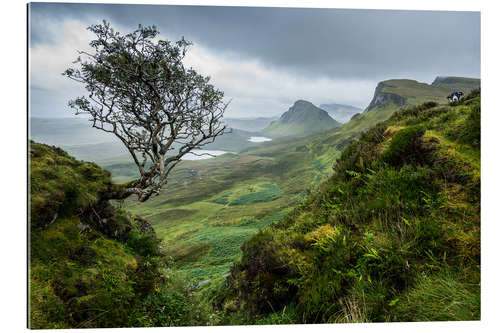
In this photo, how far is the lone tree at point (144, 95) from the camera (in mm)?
5250

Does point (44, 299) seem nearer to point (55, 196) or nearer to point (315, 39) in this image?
point (55, 196)

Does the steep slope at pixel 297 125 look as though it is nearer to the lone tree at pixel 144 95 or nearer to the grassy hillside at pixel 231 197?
the grassy hillside at pixel 231 197

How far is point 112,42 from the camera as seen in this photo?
5.13 meters

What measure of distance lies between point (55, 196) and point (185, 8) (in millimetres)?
4903

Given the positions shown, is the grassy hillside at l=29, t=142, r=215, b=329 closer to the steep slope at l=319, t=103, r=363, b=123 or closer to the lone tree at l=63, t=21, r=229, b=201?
the lone tree at l=63, t=21, r=229, b=201

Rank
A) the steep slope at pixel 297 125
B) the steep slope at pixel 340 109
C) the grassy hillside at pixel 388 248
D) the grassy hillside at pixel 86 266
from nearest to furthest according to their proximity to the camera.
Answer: the grassy hillside at pixel 388 248 < the grassy hillside at pixel 86 266 < the steep slope at pixel 340 109 < the steep slope at pixel 297 125

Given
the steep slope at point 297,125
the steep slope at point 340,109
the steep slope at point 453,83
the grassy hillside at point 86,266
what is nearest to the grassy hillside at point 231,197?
the steep slope at point 340,109

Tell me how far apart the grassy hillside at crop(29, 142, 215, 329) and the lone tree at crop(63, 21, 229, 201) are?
46.0 inches

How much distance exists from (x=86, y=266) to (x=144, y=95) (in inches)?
180

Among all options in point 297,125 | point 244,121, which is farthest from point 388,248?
point 297,125

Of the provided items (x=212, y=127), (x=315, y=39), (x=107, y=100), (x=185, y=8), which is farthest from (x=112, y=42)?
(x=315, y=39)

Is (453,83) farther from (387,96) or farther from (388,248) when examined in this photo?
(388,248)

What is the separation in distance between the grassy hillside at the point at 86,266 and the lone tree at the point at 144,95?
1.17 m

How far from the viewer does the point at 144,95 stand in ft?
19.2
